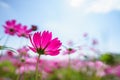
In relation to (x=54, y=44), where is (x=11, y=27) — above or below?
above

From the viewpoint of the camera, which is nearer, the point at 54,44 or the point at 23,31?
the point at 54,44

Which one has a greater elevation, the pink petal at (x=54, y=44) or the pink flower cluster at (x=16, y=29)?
the pink flower cluster at (x=16, y=29)

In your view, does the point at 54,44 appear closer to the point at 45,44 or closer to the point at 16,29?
the point at 45,44

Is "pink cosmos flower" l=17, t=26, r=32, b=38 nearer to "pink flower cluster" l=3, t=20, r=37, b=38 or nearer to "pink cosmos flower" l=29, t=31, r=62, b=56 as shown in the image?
"pink flower cluster" l=3, t=20, r=37, b=38

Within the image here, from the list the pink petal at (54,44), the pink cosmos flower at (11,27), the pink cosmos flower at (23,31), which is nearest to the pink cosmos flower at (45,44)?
the pink petal at (54,44)

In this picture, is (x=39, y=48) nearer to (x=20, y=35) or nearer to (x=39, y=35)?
(x=39, y=35)

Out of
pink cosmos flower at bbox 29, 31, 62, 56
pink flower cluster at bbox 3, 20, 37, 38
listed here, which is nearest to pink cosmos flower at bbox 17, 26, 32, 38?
pink flower cluster at bbox 3, 20, 37, 38

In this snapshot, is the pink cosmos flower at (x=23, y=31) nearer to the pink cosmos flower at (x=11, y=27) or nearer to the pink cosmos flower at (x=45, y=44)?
the pink cosmos flower at (x=11, y=27)

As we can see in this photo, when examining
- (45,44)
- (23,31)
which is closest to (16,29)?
(23,31)
